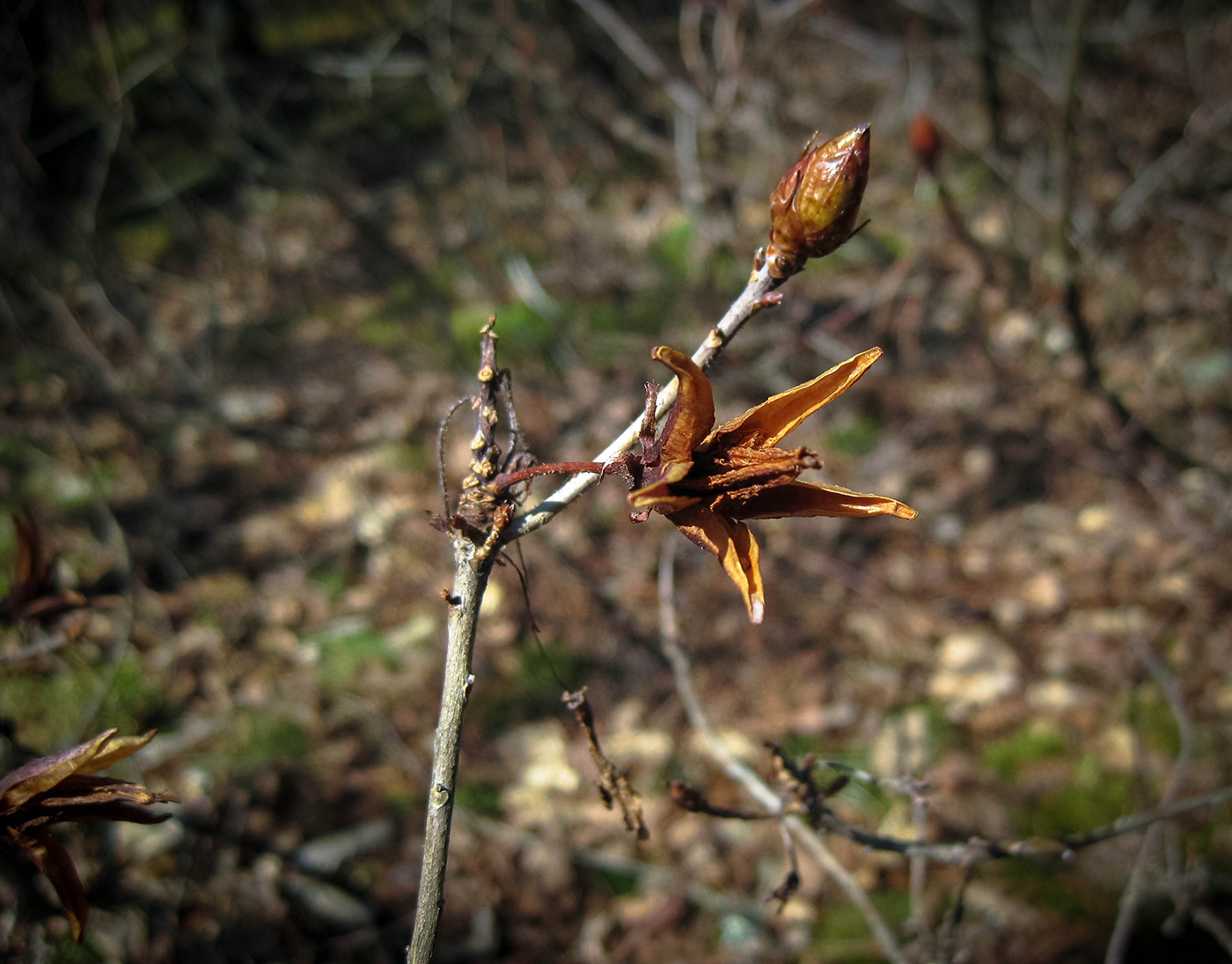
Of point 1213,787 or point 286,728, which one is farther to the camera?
point 286,728

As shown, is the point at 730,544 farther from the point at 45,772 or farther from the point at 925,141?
the point at 925,141

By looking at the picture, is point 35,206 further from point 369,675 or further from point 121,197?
point 369,675

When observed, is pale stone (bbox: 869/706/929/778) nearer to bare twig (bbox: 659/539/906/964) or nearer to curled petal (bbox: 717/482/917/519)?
bare twig (bbox: 659/539/906/964)

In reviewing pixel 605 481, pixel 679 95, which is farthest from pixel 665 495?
pixel 679 95

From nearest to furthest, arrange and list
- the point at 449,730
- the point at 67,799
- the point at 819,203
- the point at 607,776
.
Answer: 1. the point at 819,203
2. the point at 449,730
3. the point at 67,799
4. the point at 607,776

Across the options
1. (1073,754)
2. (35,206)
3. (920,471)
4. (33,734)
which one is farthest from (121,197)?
(1073,754)

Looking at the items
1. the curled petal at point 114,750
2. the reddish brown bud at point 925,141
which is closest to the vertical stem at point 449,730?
the curled petal at point 114,750

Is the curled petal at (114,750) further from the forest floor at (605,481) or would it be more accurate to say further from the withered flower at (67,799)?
the forest floor at (605,481)
